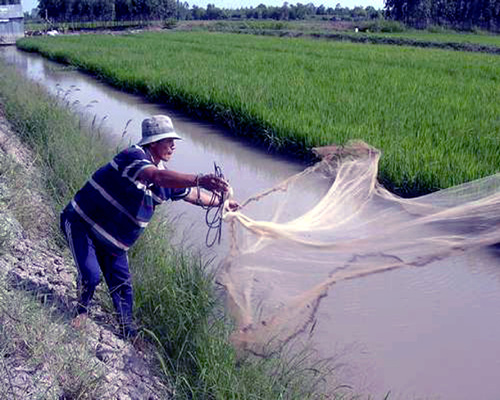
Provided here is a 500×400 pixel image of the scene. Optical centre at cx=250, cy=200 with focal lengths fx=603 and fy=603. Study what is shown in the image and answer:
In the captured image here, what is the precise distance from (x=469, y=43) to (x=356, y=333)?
22267 millimetres

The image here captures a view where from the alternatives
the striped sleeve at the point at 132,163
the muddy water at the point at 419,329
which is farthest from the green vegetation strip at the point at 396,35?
the striped sleeve at the point at 132,163

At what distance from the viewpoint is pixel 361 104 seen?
307 inches

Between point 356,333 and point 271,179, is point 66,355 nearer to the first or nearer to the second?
point 356,333

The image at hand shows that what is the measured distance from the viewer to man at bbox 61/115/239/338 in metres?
2.26

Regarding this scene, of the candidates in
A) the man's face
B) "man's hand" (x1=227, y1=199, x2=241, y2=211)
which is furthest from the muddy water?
the man's face

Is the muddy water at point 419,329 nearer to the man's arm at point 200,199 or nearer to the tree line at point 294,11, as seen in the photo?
the man's arm at point 200,199

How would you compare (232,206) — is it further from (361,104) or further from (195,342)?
(361,104)

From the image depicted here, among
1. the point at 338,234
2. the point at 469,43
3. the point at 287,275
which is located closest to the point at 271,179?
the point at 338,234

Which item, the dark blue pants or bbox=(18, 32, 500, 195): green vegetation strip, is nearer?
the dark blue pants

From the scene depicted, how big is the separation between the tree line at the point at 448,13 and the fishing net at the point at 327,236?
1478 inches

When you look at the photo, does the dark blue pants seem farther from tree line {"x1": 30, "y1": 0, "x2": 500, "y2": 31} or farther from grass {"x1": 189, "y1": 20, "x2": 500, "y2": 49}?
tree line {"x1": 30, "y1": 0, "x2": 500, "y2": 31}

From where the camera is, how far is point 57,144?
505 cm

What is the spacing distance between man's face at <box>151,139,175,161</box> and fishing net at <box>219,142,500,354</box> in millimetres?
410

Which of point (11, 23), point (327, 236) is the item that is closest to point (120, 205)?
point (327, 236)
